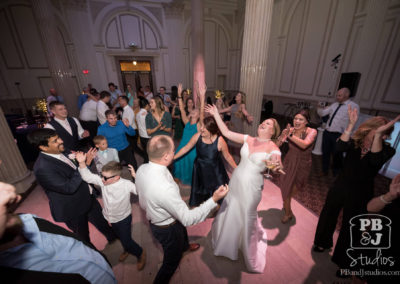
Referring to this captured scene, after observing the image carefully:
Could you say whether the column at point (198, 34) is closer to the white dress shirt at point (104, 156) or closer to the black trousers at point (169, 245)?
the white dress shirt at point (104, 156)

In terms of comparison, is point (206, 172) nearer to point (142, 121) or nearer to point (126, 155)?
point (126, 155)

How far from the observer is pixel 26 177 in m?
3.55

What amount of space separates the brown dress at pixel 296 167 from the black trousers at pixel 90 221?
265 cm

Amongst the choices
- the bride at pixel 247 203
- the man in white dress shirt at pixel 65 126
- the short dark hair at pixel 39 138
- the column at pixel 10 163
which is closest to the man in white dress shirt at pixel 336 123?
the bride at pixel 247 203

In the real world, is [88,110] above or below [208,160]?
above

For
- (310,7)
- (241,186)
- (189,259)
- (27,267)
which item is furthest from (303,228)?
(310,7)

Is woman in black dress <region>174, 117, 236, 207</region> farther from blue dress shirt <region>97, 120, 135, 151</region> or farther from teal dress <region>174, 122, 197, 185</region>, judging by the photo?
blue dress shirt <region>97, 120, 135, 151</region>

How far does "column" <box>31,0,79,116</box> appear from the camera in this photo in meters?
5.69

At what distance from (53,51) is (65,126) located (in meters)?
5.09

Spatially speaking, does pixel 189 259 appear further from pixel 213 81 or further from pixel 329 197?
pixel 213 81

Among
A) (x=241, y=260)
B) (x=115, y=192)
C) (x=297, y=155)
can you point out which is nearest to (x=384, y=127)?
(x=297, y=155)

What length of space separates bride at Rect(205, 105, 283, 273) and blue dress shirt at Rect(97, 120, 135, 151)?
2125 mm

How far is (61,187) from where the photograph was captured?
5.28 feet

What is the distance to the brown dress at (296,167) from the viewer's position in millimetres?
2498
